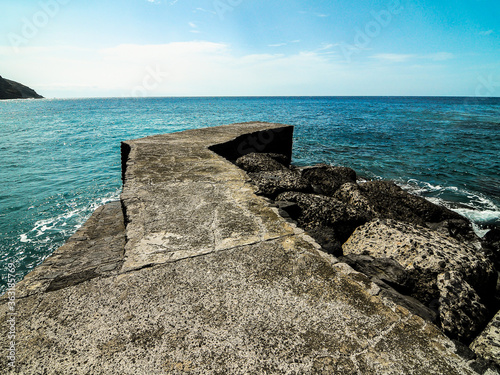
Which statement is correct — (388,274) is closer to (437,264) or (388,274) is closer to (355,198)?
(437,264)

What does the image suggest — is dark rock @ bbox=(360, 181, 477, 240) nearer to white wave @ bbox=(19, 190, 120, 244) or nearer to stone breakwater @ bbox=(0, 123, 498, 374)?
stone breakwater @ bbox=(0, 123, 498, 374)

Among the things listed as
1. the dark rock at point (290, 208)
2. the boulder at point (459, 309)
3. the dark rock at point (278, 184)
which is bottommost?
the boulder at point (459, 309)

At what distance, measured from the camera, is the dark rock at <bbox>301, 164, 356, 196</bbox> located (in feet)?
16.7

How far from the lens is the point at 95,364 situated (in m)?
1.14

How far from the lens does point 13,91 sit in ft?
364

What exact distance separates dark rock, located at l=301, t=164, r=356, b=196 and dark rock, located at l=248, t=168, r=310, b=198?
139 cm

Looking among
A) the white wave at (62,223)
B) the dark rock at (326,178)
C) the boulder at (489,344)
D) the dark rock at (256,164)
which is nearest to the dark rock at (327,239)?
the boulder at (489,344)

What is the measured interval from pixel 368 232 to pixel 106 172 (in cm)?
904

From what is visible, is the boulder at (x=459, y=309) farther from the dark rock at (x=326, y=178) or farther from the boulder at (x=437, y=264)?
the dark rock at (x=326, y=178)

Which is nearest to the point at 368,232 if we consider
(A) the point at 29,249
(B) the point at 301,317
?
(B) the point at 301,317

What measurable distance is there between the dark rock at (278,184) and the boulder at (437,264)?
3.27 feet

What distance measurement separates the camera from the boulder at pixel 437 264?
176 centimetres

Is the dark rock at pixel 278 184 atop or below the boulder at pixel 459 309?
atop

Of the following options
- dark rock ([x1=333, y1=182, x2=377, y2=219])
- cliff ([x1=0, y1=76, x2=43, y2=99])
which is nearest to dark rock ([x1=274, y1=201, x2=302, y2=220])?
dark rock ([x1=333, y1=182, x2=377, y2=219])
